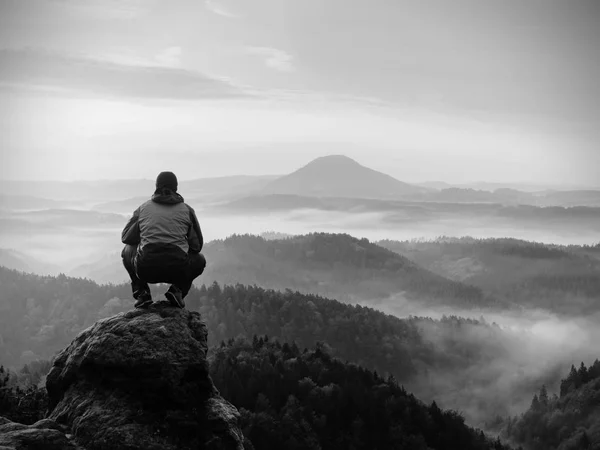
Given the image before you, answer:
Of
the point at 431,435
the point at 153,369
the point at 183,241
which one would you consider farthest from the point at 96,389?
the point at 431,435

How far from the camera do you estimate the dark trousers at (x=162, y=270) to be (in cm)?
2345

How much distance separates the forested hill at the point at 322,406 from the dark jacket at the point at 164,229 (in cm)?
9757

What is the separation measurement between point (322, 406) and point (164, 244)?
130 meters

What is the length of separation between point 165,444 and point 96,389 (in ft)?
10.2

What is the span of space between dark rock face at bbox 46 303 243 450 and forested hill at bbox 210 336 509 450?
9754cm

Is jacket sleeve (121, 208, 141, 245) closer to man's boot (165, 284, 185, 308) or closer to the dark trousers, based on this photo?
the dark trousers

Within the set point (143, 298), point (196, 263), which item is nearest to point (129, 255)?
point (143, 298)

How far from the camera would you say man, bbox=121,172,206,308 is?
76.9ft

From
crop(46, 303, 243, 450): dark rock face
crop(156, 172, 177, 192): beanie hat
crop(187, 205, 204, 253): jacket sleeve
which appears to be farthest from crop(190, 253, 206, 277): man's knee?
crop(156, 172, 177, 192): beanie hat

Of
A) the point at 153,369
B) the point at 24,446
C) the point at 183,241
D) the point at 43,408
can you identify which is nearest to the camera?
the point at 24,446

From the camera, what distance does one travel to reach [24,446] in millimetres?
18891

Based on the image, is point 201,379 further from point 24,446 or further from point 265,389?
point 265,389

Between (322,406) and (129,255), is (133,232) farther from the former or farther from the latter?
(322,406)

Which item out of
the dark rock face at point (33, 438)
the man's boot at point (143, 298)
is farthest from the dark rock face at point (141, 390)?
the dark rock face at point (33, 438)
